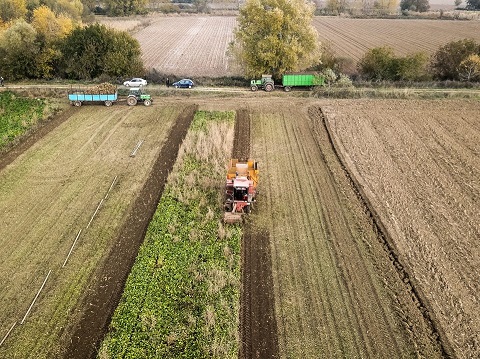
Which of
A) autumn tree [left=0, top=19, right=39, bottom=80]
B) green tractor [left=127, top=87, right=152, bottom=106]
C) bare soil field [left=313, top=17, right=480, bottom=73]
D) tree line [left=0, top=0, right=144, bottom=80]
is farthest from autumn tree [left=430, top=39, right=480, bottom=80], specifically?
autumn tree [left=0, top=19, right=39, bottom=80]

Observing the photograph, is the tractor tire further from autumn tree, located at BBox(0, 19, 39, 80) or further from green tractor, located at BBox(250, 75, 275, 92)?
autumn tree, located at BBox(0, 19, 39, 80)

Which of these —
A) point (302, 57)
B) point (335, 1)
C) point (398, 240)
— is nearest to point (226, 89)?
point (302, 57)

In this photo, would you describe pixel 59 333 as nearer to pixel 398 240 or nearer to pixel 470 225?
pixel 398 240

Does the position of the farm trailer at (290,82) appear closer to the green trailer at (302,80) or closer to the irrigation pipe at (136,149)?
the green trailer at (302,80)

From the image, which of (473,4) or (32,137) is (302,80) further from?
(473,4)

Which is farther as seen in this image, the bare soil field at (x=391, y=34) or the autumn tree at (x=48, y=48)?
the bare soil field at (x=391, y=34)

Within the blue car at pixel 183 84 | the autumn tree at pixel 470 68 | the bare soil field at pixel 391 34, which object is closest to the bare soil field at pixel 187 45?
the blue car at pixel 183 84

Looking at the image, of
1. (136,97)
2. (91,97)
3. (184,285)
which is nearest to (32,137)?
(91,97)
